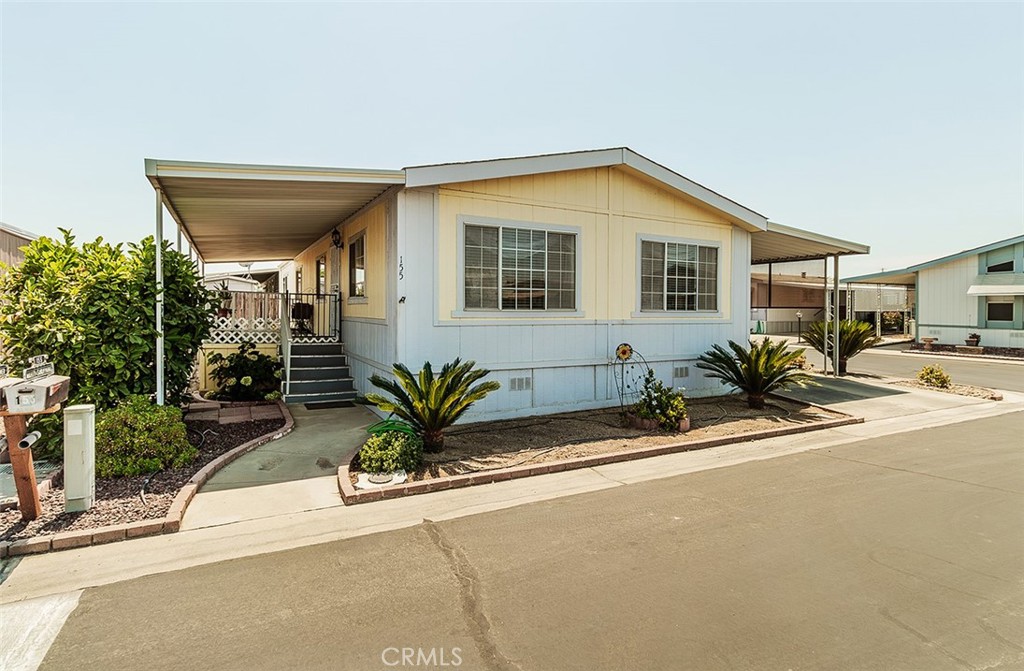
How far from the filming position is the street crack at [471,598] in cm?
261

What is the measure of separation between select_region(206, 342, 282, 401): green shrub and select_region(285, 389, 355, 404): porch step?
3.32ft

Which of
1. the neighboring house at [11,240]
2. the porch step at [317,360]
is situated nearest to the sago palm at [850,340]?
the porch step at [317,360]

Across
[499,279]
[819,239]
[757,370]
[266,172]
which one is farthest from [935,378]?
[266,172]

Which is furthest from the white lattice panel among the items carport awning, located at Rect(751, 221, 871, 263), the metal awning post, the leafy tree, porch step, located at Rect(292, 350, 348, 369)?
the metal awning post

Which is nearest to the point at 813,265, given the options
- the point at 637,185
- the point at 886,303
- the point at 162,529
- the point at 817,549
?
the point at 886,303

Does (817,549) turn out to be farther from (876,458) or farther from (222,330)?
(222,330)

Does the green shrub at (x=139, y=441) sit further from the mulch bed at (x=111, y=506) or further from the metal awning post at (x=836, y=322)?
the metal awning post at (x=836, y=322)

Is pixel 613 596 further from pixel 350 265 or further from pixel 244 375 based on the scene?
pixel 244 375

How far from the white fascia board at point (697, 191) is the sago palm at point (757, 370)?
2.47 m

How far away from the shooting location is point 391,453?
5406 millimetres

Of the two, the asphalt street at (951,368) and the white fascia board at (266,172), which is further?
the asphalt street at (951,368)

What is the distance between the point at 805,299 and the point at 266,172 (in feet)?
109

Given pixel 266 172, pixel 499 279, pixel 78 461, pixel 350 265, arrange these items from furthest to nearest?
pixel 350 265
pixel 499 279
pixel 266 172
pixel 78 461

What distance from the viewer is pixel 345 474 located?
210 inches
